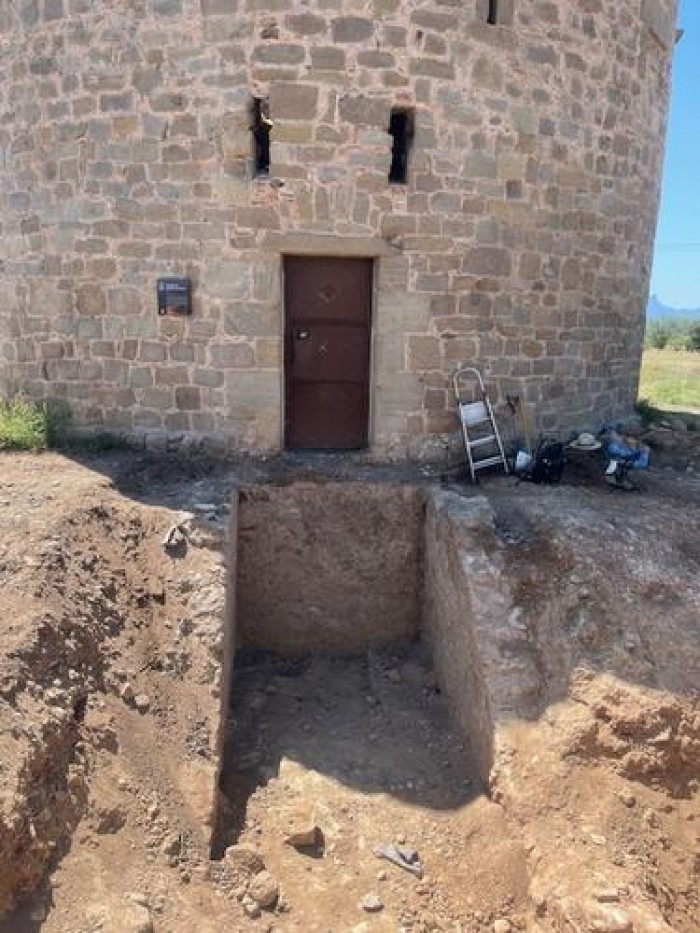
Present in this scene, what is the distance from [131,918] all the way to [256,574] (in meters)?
3.19

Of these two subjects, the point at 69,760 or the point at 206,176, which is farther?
the point at 206,176

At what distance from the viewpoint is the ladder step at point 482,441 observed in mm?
6863

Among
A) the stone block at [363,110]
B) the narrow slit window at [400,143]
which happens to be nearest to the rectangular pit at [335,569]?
the narrow slit window at [400,143]

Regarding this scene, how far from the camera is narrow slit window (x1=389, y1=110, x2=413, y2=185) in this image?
20.9 ft

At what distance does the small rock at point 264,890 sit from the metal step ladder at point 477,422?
12.6 ft

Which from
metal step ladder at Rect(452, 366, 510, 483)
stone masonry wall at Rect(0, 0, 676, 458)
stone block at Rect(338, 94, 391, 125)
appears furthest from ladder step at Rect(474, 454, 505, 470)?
stone block at Rect(338, 94, 391, 125)

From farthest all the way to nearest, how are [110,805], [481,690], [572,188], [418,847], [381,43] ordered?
[572,188], [381,43], [481,690], [418,847], [110,805]

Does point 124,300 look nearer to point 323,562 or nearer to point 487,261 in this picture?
point 323,562

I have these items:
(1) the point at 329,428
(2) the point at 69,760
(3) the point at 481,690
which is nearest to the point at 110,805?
(2) the point at 69,760

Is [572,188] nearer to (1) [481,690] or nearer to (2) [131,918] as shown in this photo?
(1) [481,690]

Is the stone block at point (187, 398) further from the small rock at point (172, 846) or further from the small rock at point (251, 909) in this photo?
the small rock at point (251, 909)

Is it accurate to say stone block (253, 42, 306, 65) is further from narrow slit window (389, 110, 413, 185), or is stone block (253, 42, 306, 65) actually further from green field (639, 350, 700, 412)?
green field (639, 350, 700, 412)

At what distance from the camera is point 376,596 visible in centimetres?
644

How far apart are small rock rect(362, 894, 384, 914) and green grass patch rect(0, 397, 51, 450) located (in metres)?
4.88
